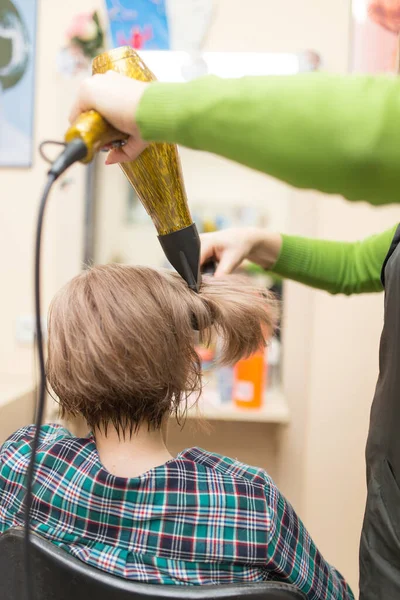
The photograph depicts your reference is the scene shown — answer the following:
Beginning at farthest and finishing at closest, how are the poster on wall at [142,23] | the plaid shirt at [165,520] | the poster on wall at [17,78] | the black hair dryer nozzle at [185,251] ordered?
the poster on wall at [17,78], the poster on wall at [142,23], the black hair dryer nozzle at [185,251], the plaid shirt at [165,520]

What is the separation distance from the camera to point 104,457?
0.76 meters

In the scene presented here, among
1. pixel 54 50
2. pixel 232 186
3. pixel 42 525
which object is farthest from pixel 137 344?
pixel 54 50

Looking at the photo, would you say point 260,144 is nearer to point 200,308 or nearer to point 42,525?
point 200,308

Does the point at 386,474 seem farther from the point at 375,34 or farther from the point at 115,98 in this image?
the point at 375,34

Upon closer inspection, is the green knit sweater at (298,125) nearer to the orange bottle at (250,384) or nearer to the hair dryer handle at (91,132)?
the hair dryer handle at (91,132)

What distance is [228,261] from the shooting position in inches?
39.3

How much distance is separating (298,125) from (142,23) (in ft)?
5.04

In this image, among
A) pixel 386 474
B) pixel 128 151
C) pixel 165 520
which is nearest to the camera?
pixel 128 151

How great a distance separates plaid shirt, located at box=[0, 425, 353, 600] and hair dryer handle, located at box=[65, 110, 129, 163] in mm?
428

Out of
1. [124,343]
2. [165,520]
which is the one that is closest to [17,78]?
[124,343]

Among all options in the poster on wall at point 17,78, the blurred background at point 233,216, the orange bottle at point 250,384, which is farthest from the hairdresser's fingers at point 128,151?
the poster on wall at point 17,78

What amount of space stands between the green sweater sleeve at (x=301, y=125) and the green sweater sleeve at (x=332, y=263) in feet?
2.07

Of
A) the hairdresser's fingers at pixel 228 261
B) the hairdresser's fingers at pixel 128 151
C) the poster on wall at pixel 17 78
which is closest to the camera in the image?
the hairdresser's fingers at pixel 128 151

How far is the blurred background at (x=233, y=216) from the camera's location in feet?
5.46
